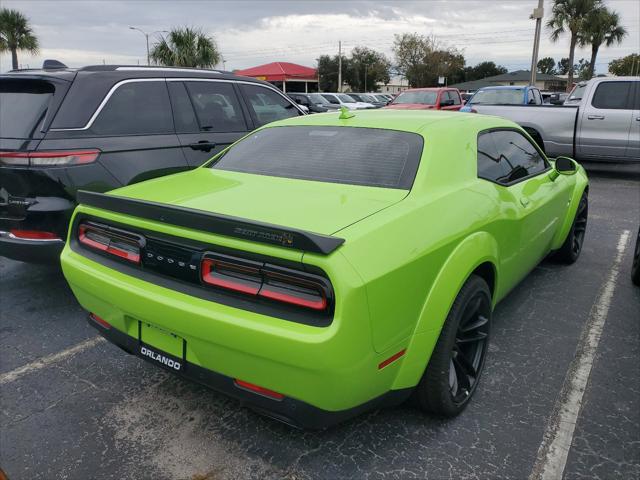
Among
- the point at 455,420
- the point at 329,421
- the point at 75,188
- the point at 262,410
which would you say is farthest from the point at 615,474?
the point at 75,188

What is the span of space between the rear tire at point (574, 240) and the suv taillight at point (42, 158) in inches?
165

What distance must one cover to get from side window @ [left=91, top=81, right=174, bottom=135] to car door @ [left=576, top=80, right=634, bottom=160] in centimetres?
793

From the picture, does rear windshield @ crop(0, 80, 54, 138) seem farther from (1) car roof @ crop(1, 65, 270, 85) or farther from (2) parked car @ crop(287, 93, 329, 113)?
(2) parked car @ crop(287, 93, 329, 113)

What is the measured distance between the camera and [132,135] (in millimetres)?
4102

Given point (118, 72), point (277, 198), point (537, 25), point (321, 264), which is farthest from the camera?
point (537, 25)

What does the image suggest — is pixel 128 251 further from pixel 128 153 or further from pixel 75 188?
pixel 128 153

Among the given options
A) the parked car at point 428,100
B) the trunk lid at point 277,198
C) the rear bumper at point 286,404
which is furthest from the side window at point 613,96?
the rear bumper at point 286,404

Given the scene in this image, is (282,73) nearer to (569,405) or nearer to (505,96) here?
(505,96)

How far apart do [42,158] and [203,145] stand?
1443mm

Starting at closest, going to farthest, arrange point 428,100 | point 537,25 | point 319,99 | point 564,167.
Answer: point 564,167
point 428,100
point 537,25
point 319,99

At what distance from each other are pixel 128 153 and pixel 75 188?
1.80ft

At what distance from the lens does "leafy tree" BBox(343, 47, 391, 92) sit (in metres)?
71.2

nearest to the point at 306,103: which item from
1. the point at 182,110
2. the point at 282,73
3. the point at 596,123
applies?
the point at 596,123

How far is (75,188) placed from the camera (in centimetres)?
363
